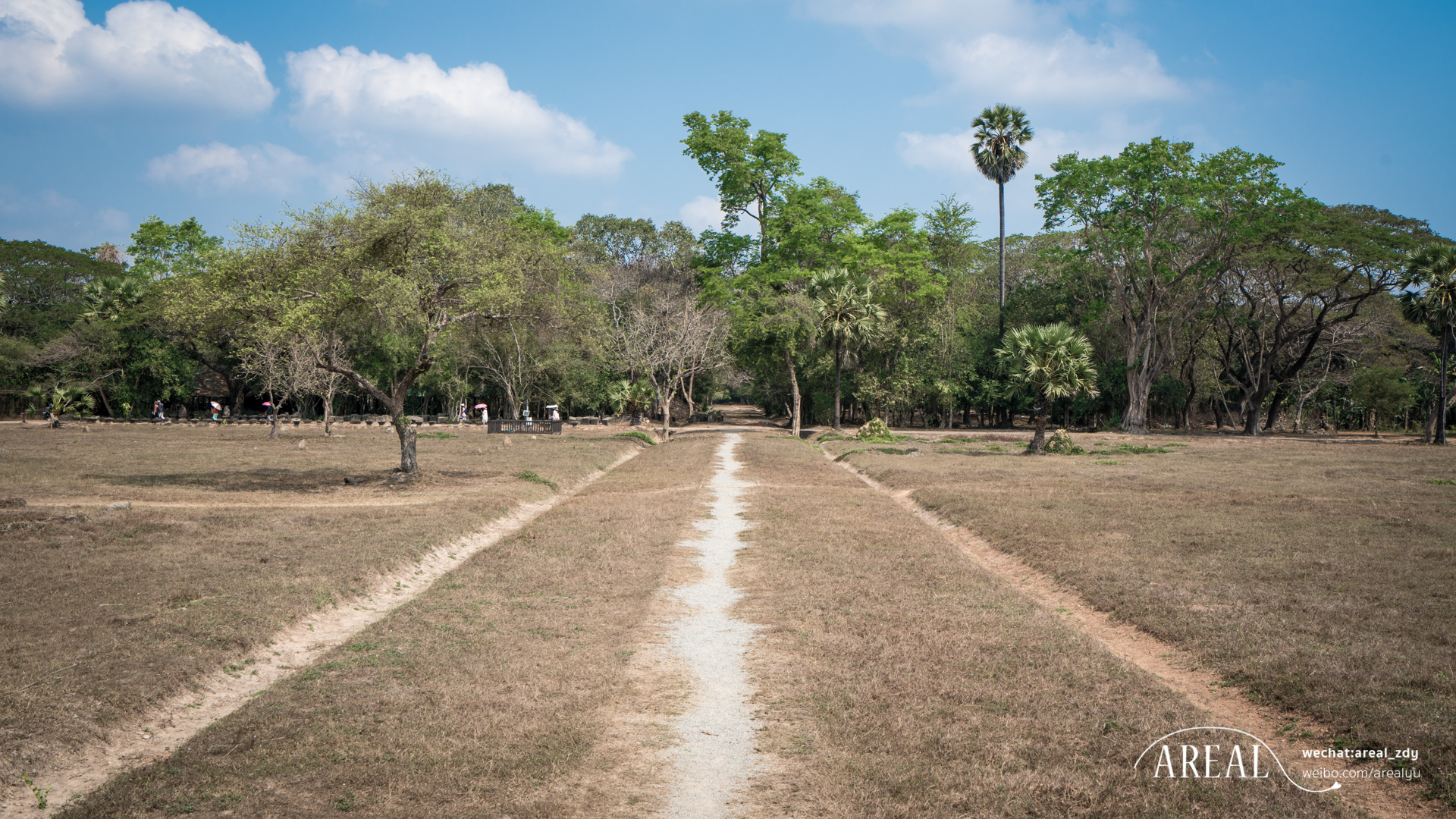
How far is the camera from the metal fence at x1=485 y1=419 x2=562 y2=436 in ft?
140

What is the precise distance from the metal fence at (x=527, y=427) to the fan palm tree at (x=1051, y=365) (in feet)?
80.8

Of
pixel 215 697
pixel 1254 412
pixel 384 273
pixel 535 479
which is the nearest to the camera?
pixel 215 697

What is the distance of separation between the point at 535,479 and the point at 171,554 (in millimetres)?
11140

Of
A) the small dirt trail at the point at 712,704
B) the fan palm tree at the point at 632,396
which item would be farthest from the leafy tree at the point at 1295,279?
the small dirt trail at the point at 712,704

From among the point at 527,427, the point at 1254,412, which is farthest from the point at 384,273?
the point at 1254,412

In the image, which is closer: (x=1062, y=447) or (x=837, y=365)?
(x=1062, y=447)

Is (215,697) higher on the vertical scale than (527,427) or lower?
lower

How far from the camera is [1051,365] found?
3306 centimetres

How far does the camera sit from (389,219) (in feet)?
62.2

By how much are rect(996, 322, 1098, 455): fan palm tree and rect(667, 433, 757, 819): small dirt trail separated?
961 inches

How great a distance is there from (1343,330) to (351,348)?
6426 centimetres

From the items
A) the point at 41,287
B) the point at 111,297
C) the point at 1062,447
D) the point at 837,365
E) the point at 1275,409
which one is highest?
the point at 41,287

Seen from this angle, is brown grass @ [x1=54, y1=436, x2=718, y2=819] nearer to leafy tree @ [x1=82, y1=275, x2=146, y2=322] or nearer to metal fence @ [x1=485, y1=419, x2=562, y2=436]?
metal fence @ [x1=485, y1=419, x2=562, y2=436]

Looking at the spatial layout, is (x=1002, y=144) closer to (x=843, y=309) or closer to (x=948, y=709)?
(x=843, y=309)
